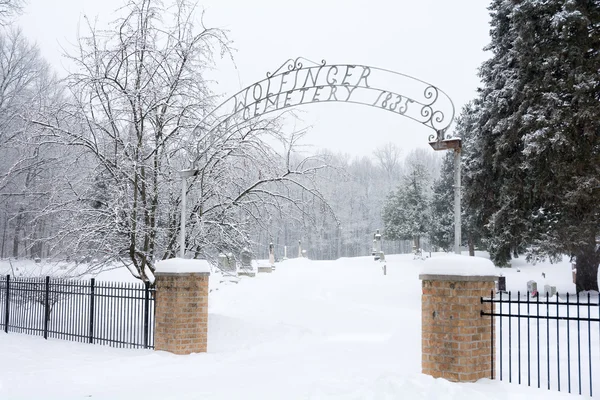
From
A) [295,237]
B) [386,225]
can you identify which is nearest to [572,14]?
[386,225]

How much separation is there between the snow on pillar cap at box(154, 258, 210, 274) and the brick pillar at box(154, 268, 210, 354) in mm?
37

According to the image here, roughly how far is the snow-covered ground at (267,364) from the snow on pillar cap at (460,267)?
18cm

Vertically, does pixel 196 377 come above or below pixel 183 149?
below

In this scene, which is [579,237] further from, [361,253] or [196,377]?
[361,253]

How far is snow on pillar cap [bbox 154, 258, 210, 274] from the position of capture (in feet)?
30.0

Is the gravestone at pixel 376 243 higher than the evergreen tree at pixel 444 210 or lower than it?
lower

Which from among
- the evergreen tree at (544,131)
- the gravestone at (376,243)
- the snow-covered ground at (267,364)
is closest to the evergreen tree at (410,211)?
the gravestone at (376,243)

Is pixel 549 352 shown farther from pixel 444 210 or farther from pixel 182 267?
pixel 444 210

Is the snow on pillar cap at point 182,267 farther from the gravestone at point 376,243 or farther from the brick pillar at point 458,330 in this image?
the gravestone at point 376,243

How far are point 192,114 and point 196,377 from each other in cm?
643

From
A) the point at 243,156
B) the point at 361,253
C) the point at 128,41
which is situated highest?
the point at 128,41

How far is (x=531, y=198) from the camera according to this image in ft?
64.2

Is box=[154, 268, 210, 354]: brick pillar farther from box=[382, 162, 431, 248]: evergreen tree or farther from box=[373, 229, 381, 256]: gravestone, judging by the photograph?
box=[382, 162, 431, 248]: evergreen tree

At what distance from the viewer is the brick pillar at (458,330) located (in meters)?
6.55
